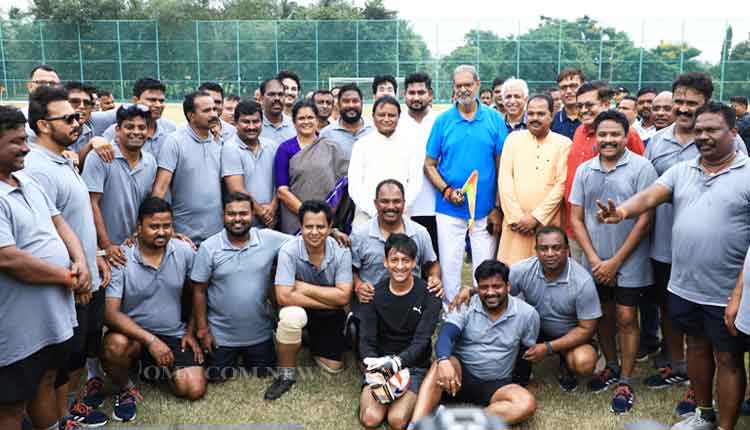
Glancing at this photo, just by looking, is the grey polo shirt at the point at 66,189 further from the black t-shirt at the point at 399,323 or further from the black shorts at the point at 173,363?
the black t-shirt at the point at 399,323

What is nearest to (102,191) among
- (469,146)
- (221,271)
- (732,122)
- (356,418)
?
(221,271)

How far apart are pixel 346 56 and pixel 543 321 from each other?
2371cm

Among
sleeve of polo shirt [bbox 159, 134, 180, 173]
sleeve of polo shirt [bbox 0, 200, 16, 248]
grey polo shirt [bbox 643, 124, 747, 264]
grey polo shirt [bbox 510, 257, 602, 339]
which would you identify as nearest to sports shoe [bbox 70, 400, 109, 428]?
sleeve of polo shirt [bbox 0, 200, 16, 248]

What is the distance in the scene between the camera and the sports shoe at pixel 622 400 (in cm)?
451

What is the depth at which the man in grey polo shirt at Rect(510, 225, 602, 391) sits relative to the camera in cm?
467

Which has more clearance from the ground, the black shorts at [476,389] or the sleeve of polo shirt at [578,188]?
the sleeve of polo shirt at [578,188]

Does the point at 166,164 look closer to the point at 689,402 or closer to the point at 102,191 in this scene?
the point at 102,191

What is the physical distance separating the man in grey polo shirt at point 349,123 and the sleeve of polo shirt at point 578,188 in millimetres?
2048

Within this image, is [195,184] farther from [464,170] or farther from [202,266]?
[464,170]

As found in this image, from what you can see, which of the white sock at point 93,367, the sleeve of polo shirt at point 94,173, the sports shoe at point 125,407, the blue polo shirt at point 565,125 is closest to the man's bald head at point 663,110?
the blue polo shirt at point 565,125

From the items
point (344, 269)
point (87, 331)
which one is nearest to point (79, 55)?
point (344, 269)

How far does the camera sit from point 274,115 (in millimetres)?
6621

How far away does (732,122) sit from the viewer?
3938mm

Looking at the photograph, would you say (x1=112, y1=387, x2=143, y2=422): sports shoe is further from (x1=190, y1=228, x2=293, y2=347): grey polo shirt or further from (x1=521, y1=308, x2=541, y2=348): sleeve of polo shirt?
(x1=521, y1=308, x2=541, y2=348): sleeve of polo shirt
